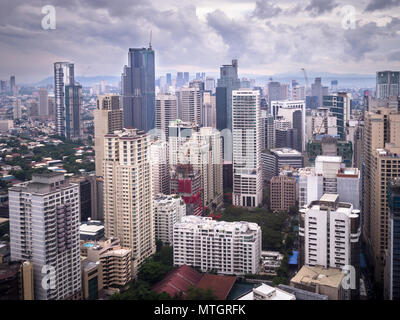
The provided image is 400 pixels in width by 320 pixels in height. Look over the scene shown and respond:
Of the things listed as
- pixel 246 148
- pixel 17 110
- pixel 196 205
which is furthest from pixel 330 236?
pixel 17 110

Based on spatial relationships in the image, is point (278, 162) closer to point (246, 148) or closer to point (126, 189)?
point (246, 148)

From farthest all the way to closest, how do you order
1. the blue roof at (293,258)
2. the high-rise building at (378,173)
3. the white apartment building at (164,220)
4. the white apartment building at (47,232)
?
the white apartment building at (164,220) < the blue roof at (293,258) < the high-rise building at (378,173) < the white apartment building at (47,232)

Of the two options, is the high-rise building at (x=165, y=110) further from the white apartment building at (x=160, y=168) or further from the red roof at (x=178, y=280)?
the red roof at (x=178, y=280)

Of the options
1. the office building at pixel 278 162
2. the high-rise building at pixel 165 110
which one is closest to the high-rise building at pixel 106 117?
the high-rise building at pixel 165 110

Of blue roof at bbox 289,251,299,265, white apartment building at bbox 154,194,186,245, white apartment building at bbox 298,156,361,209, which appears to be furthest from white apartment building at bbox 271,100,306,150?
blue roof at bbox 289,251,299,265

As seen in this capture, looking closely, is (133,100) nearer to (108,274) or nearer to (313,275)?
(108,274)
